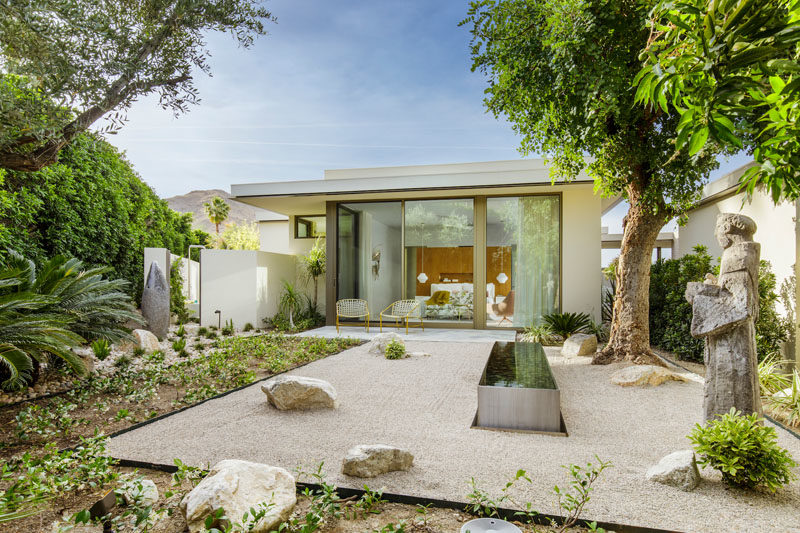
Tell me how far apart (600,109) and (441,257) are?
5743mm

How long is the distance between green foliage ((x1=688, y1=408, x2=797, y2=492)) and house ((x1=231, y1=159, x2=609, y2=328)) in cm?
658

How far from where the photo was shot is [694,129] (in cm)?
121

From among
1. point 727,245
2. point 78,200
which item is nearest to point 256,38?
point 727,245

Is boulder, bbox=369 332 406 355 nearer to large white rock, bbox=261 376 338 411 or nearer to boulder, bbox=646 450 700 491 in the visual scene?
large white rock, bbox=261 376 338 411

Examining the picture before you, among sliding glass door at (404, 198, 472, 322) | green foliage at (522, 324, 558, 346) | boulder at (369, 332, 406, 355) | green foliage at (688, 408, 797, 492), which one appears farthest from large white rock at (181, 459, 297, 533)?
sliding glass door at (404, 198, 472, 322)

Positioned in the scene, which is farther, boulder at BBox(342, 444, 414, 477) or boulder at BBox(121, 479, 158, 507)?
boulder at BBox(342, 444, 414, 477)

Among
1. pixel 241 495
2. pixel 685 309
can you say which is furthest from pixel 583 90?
pixel 241 495

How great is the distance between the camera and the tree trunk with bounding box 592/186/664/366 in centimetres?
584

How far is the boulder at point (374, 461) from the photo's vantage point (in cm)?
263

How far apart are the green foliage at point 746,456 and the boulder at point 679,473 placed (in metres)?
0.09

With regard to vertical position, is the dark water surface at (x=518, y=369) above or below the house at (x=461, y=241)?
below

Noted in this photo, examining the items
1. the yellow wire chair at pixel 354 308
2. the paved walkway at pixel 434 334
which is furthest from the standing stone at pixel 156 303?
the yellow wire chair at pixel 354 308

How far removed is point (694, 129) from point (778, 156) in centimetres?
33

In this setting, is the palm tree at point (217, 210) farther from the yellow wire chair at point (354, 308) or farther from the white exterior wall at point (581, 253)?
the white exterior wall at point (581, 253)
